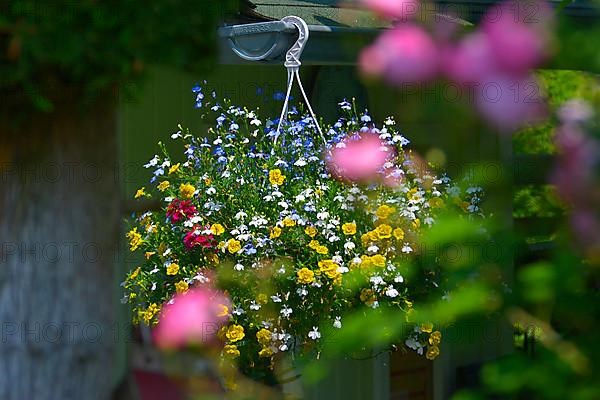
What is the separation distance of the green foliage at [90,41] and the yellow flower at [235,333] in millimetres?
2513

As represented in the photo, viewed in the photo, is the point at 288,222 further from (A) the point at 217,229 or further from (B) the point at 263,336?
(B) the point at 263,336

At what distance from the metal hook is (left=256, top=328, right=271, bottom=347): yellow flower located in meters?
1.50

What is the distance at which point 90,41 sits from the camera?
2.11 m

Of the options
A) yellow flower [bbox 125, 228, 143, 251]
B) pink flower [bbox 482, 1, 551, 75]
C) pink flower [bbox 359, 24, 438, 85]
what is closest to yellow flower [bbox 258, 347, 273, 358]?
yellow flower [bbox 125, 228, 143, 251]

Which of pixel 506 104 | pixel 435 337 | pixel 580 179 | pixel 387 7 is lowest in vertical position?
pixel 435 337

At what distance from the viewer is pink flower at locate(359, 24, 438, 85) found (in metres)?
1.80

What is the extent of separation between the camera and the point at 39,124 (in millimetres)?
2381

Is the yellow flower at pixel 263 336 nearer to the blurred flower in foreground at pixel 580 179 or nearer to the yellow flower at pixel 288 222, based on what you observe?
the yellow flower at pixel 288 222

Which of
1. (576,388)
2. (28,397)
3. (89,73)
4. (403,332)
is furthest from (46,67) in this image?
(403,332)

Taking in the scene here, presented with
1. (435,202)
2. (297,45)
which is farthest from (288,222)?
(297,45)

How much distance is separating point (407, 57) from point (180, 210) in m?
3.26

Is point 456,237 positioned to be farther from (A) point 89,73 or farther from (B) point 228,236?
(B) point 228,236

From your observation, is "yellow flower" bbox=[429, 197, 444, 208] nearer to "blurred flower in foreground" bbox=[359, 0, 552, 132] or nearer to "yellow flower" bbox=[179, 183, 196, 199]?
"yellow flower" bbox=[179, 183, 196, 199]

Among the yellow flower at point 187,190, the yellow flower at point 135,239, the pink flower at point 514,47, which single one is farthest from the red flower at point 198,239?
the pink flower at point 514,47
